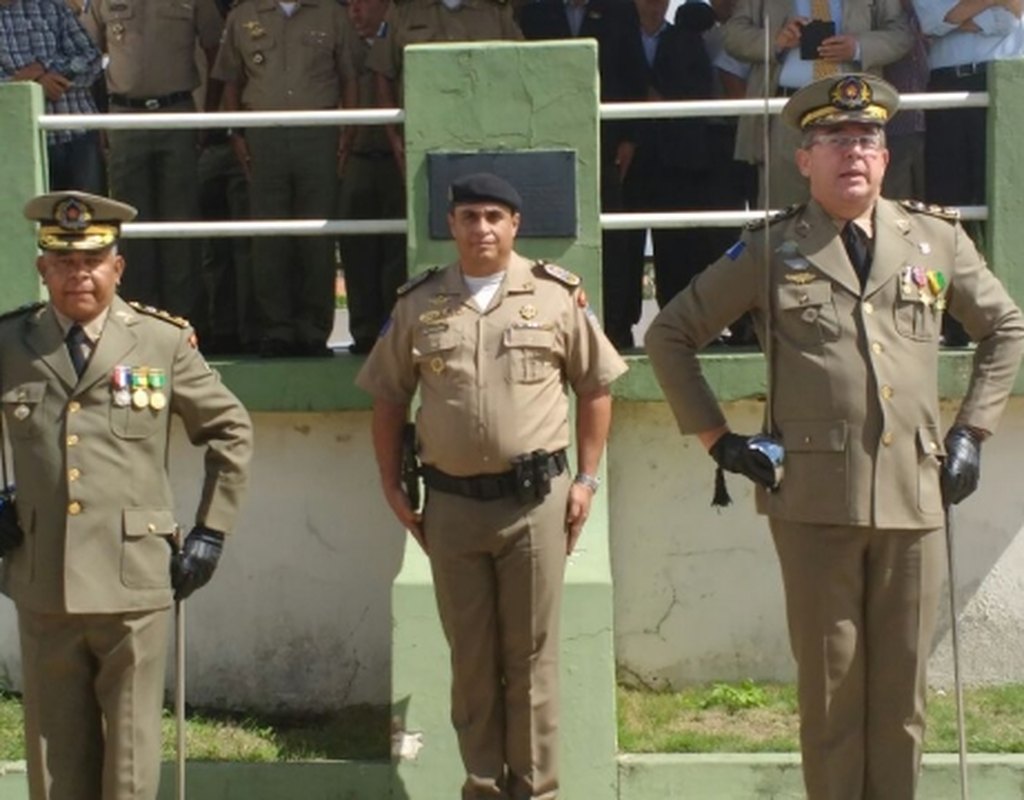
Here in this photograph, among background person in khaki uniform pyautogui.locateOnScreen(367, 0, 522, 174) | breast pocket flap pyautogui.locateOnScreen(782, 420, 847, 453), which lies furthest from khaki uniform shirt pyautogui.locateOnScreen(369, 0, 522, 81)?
breast pocket flap pyautogui.locateOnScreen(782, 420, 847, 453)

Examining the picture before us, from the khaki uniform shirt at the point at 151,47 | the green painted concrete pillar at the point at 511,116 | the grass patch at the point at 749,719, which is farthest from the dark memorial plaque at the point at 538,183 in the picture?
the khaki uniform shirt at the point at 151,47

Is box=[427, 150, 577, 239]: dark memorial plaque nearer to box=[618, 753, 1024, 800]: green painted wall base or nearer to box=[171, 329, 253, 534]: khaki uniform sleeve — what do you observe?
box=[171, 329, 253, 534]: khaki uniform sleeve

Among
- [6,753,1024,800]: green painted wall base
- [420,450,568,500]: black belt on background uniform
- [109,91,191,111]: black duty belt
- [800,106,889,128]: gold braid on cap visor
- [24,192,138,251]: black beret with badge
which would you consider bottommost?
[6,753,1024,800]: green painted wall base

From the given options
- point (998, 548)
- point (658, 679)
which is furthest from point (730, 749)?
point (998, 548)

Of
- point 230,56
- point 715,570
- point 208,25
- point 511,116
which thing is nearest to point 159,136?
Answer: point 230,56

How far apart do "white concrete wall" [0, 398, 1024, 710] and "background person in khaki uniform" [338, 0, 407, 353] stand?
0.75 m

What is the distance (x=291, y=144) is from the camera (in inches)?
336

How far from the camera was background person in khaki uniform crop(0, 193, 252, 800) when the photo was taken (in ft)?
19.8

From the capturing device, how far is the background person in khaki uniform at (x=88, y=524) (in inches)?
237

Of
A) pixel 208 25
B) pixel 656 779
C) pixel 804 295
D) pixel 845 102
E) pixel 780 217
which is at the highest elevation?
pixel 208 25

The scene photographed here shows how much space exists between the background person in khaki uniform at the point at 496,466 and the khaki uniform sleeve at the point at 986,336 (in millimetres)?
1131

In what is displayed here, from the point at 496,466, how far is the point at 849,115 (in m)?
1.48

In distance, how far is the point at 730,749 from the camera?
7309mm

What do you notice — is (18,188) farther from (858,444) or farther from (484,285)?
(858,444)
